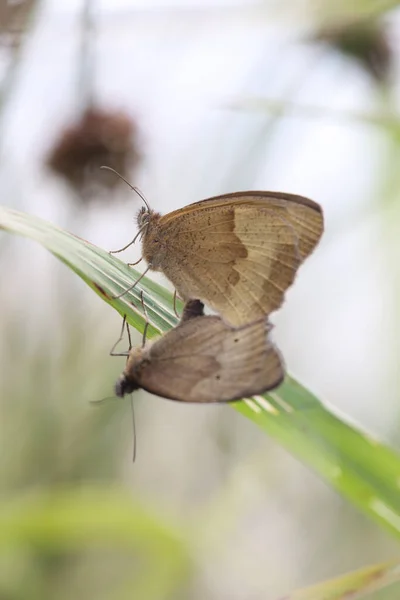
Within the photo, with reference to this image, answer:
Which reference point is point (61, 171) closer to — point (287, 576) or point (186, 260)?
point (186, 260)

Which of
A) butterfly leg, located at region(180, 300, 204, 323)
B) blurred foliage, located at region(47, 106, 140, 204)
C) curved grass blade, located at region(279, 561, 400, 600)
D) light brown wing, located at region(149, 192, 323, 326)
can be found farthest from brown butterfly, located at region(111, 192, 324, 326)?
blurred foliage, located at region(47, 106, 140, 204)

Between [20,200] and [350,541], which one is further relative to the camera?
[350,541]

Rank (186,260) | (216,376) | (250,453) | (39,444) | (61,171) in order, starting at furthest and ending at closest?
(250,453) → (61,171) → (39,444) → (186,260) → (216,376)

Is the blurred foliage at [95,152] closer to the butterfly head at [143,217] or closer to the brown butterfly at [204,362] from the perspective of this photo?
the butterfly head at [143,217]

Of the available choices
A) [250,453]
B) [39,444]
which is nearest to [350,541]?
[250,453]

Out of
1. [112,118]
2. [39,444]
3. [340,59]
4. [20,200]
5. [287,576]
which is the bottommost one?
[287,576]

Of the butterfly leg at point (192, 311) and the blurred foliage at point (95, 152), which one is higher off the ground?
the butterfly leg at point (192, 311)

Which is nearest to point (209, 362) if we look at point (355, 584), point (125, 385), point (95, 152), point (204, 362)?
point (204, 362)

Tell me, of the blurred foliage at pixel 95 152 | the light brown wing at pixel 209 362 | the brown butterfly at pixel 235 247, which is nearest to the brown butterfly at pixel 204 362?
the light brown wing at pixel 209 362

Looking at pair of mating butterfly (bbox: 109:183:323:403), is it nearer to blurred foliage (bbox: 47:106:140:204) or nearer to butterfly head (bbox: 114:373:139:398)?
butterfly head (bbox: 114:373:139:398)
